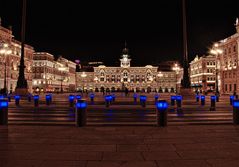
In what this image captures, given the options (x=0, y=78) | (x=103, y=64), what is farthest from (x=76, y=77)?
(x=0, y=78)

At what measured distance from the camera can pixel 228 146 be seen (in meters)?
Result: 7.43

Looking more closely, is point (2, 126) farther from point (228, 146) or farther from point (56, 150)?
point (228, 146)

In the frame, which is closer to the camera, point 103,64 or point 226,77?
point 226,77

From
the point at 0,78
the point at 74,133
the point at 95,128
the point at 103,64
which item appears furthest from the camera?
the point at 103,64

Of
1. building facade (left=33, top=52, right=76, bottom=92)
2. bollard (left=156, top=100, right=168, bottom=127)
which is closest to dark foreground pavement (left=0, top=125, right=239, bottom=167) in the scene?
bollard (left=156, top=100, right=168, bottom=127)

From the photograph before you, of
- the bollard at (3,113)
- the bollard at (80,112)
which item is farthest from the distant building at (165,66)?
the bollard at (3,113)

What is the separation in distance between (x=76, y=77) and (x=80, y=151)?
14116 centimetres

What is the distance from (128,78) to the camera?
148625mm

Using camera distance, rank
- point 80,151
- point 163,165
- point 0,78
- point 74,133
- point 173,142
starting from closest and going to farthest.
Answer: point 163,165 < point 80,151 < point 173,142 < point 74,133 < point 0,78

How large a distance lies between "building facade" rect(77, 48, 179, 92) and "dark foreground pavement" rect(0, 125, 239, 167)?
133653 mm

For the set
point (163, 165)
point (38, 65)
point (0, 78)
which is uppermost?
point (38, 65)

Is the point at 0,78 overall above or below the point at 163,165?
above

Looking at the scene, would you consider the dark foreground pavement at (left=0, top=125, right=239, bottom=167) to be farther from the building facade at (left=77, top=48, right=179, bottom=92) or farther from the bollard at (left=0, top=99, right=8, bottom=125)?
the building facade at (left=77, top=48, right=179, bottom=92)

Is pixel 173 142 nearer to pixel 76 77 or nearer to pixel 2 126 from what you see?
pixel 2 126
